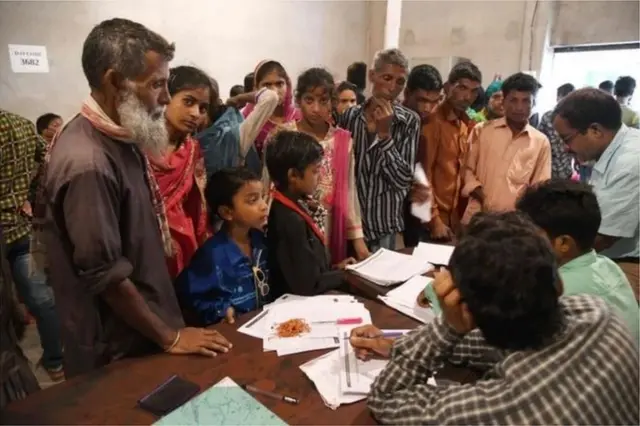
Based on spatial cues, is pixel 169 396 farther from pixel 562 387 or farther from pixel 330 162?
pixel 330 162

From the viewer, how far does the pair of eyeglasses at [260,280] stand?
166cm

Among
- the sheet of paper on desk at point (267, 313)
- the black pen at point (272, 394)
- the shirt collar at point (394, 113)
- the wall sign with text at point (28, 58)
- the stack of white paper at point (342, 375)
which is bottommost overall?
the black pen at point (272, 394)

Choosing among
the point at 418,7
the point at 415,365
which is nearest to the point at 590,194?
the point at 415,365

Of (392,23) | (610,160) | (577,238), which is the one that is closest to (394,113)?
(610,160)

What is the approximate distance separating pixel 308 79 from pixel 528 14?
4.98 metres

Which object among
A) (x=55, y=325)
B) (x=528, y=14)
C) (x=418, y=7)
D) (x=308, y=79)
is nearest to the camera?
(x=308, y=79)

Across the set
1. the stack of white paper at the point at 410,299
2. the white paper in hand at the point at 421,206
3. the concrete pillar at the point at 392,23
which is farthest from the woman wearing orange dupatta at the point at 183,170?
the concrete pillar at the point at 392,23

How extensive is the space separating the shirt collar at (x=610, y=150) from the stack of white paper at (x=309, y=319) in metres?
1.19

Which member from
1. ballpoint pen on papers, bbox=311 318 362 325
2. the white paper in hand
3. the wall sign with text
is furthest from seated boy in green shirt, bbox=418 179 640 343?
the wall sign with text

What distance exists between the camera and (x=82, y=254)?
1131 millimetres

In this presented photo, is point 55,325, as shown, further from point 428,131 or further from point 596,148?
point 596,148

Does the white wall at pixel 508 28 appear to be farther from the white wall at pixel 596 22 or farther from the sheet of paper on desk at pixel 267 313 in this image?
the sheet of paper on desk at pixel 267 313

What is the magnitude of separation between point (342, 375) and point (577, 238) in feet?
2.58

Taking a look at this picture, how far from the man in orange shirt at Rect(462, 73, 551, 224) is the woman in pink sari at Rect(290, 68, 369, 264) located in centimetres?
76
